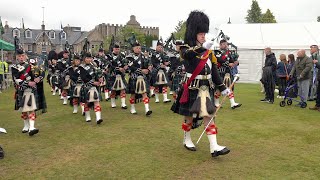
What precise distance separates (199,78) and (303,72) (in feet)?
20.1

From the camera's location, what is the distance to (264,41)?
19391mm

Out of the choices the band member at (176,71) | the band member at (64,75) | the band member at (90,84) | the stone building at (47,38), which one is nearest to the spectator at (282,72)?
the band member at (176,71)

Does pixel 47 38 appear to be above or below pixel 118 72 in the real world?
above

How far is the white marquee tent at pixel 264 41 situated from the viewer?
18688 millimetres

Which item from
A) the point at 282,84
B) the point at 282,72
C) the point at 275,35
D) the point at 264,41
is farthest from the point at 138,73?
the point at 275,35

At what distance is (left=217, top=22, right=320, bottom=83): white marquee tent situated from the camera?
736 inches

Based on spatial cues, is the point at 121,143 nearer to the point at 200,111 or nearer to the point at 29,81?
the point at 200,111

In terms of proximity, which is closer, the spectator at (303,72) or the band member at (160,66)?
the spectator at (303,72)

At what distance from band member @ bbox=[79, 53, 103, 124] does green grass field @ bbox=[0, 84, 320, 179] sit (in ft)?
1.63

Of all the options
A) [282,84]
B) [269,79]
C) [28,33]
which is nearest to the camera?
[269,79]

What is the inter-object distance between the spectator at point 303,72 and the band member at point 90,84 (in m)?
6.27

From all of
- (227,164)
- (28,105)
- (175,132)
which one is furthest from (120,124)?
(227,164)

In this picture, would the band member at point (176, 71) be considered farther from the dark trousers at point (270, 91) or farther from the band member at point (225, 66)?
the dark trousers at point (270, 91)

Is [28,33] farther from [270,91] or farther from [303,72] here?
[303,72]
